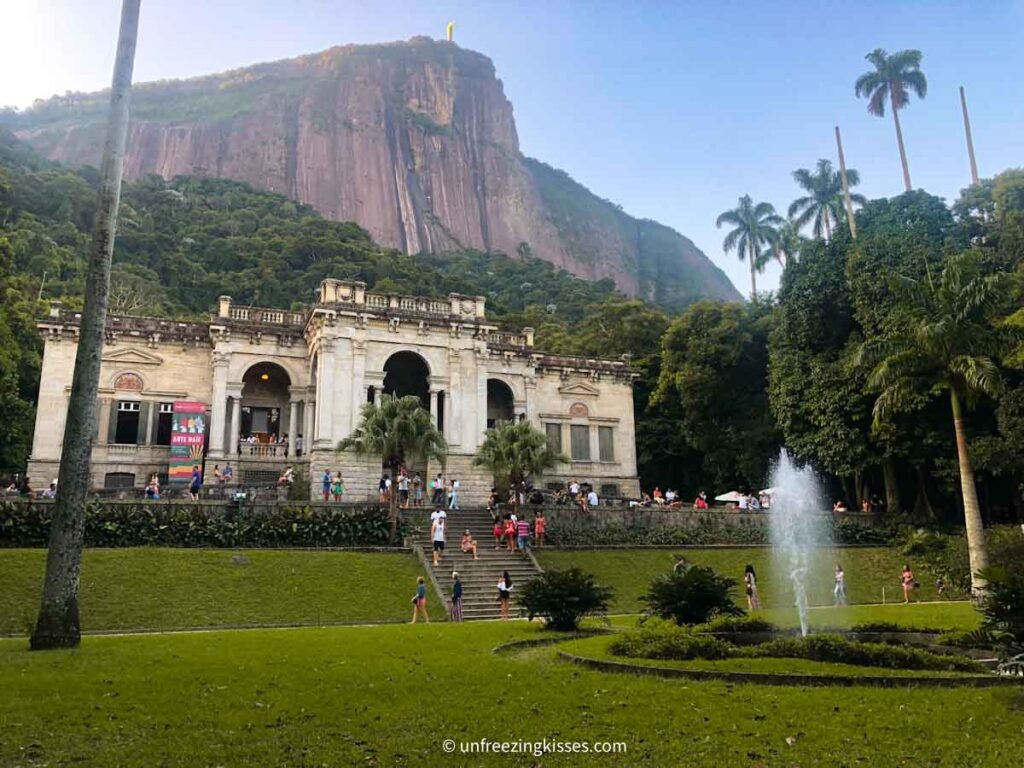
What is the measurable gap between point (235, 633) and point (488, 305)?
67186mm

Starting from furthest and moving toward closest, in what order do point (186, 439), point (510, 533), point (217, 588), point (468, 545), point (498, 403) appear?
point (498, 403) → point (186, 439) → point (510, 533) → point (468, 545) → point (217, 588)

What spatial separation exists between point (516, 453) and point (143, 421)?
17.5 meters

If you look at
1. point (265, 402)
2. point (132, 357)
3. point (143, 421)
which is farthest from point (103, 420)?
point (265, 402)

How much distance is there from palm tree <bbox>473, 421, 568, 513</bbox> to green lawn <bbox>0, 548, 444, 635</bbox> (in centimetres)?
684

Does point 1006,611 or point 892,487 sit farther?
point 892,487

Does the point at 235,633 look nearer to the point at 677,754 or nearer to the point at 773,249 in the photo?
the point at 677,754

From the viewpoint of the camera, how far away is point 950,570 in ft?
90.7

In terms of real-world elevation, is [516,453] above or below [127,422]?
below

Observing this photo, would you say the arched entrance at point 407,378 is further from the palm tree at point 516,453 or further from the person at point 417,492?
the palm tree at point 516,453

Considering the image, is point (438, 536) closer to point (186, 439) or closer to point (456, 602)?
point (456, 602)

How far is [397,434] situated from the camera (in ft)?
90.9

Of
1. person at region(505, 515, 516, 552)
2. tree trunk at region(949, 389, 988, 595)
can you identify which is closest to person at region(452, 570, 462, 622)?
person at region(505, 515, 516, 552)

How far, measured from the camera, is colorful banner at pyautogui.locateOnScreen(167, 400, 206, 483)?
31859mm

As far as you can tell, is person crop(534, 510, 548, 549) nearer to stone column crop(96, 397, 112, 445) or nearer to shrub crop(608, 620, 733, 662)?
shrub crop(608, 620, 733, 662)
